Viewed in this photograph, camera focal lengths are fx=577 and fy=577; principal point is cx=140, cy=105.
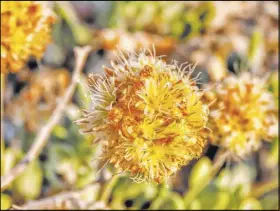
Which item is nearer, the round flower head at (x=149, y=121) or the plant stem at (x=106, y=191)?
the round flower head at (x=149, y=121)

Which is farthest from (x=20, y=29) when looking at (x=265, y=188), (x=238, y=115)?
(x=265, y=188)

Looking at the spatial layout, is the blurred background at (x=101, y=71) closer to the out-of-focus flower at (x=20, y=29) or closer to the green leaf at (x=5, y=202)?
the green leaf at (x=5, y=202)

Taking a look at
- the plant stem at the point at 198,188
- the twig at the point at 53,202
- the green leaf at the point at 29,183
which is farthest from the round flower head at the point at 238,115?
the green leaf at the point at 29,183

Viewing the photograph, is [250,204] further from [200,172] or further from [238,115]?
[238,115]

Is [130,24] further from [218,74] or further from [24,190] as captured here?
[24,190]

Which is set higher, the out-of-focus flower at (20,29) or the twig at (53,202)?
the out-of-focus flower at (20,29)

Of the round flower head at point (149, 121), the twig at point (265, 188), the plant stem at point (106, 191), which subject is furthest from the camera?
the twig at point (265, 188)

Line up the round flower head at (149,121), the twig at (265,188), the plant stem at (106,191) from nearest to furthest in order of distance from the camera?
the round flower head at (149,121), the plant stem at (106,191), the twig at (265,188)

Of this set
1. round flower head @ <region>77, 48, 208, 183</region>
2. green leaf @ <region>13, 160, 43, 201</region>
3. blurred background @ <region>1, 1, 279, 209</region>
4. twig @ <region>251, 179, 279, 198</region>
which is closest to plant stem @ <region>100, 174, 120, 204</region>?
blurred background @ <region>1, 1, 279, 209</region>
